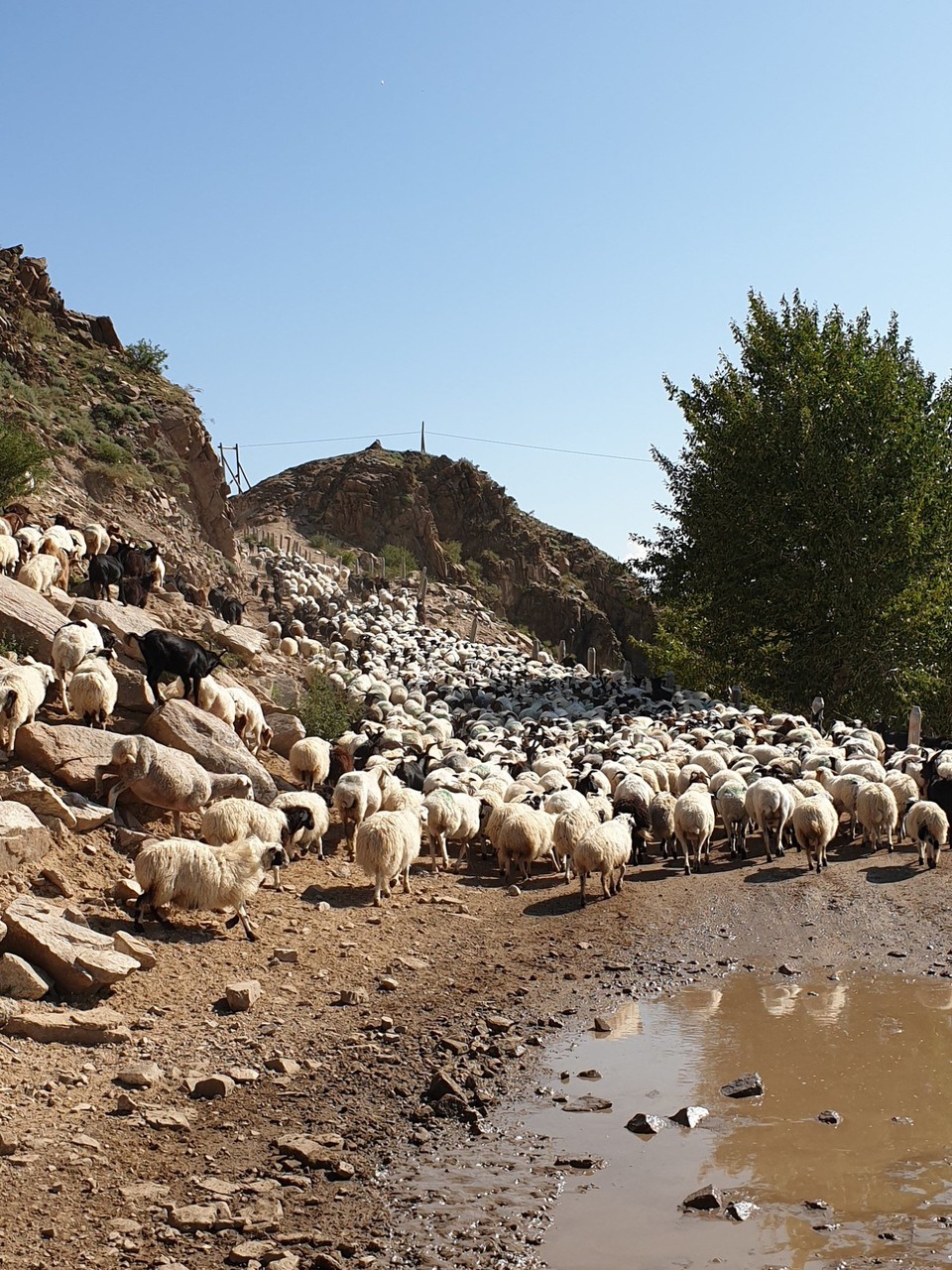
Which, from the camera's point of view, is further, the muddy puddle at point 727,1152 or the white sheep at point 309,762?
the white sheep at point 309,762

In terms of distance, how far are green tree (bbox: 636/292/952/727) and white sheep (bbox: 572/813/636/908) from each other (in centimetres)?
1430

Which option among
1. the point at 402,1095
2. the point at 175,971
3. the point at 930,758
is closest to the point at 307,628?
the point at 930,758

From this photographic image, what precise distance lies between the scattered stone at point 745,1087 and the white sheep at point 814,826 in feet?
17.0

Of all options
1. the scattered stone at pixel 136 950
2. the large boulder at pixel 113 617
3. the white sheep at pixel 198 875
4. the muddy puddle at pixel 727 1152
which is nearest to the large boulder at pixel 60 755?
the white sheep at pixel 198 875

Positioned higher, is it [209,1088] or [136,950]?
→ [136,950]

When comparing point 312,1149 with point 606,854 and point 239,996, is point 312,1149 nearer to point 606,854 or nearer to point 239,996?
point 239,996

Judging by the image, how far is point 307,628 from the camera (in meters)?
25.9

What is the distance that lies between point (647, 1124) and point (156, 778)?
5.55m

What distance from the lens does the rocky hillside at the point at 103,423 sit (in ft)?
75.4

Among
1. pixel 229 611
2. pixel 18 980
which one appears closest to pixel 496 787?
pixel 18 980

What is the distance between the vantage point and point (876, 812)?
38.8ft

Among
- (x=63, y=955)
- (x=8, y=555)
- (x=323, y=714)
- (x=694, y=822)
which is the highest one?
(x=8, y=555)

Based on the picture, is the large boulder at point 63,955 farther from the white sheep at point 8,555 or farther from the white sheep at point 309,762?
the white sheep at point 8,555

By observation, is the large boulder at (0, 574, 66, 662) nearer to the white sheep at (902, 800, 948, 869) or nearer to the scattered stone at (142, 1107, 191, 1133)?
the scattered stone at (142, 1107, 191, 1133)
